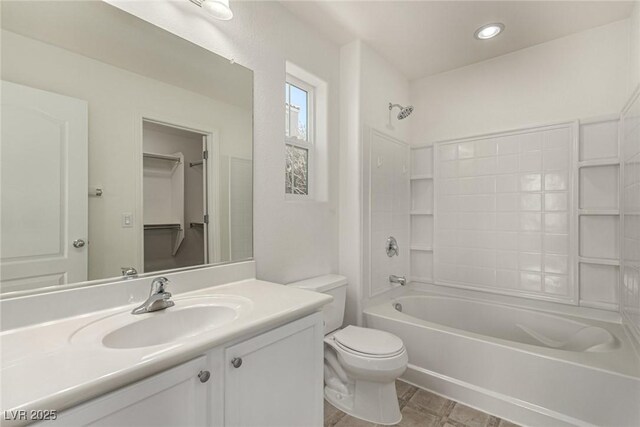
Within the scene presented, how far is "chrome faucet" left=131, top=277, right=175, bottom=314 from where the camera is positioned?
3.67 feet

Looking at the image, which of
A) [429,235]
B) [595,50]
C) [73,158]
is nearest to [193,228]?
[73,158]

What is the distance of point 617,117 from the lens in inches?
78.4

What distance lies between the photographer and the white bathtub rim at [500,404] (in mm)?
1598

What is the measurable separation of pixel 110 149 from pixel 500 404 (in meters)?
2.39

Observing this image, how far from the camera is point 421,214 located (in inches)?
114

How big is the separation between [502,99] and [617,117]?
74 cm

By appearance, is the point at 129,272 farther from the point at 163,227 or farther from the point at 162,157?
the point at 162,157

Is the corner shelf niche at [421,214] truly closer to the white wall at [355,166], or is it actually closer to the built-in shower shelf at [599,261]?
the white wall at [355,166]

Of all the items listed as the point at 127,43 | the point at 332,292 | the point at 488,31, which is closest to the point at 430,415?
the point at 332,292

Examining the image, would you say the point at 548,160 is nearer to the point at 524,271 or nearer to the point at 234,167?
the point at 524,271

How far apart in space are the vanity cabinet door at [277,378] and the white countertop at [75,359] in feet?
0.23

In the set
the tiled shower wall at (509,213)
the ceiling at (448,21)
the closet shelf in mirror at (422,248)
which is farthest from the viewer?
the closet shelf in mirror at (422,248)

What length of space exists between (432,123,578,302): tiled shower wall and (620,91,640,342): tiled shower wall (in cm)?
30

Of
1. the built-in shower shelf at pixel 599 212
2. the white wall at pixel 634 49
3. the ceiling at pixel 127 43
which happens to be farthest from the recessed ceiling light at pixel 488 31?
the ceiling at pixel 127 43
